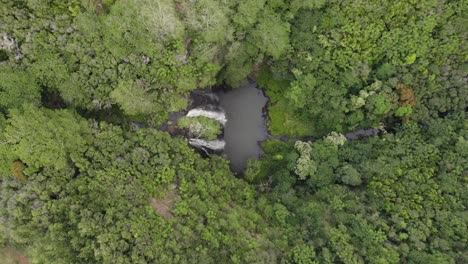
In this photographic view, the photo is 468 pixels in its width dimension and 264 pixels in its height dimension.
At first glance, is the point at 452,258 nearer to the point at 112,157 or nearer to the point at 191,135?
the point at 191,135

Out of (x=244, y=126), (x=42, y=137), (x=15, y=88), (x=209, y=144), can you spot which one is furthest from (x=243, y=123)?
(x=15, y=88)

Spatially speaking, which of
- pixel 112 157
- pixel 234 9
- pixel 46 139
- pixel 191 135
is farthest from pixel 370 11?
pixel 46 139

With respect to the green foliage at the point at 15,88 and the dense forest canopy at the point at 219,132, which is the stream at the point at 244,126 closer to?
the dense forest canopy at the point at 219,132

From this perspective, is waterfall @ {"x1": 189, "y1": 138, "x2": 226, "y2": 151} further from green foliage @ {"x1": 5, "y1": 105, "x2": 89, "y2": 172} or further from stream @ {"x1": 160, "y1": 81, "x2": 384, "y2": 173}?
green foliage @ {"x1": 5, "y1": 105, "x2": 89, "y2": 172}

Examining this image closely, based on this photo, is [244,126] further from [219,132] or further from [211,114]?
[211,114]

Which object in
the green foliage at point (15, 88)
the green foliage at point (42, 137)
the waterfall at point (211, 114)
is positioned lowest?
the green foliage at point (42, 137)

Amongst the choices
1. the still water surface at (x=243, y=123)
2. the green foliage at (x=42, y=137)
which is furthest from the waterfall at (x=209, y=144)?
the green foliage at (x=42, y=137)
